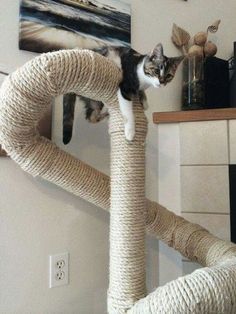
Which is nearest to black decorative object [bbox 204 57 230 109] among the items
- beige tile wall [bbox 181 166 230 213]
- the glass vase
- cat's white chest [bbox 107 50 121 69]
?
the glass vase

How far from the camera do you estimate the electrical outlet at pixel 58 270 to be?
96 centimetres

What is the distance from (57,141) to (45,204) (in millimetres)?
215

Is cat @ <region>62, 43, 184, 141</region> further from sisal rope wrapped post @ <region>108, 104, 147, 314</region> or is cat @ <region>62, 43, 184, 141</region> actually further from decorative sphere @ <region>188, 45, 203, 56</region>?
decorative sphere @ <region>188, 45, 203, 56</region>

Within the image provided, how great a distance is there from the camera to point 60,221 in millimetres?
1000

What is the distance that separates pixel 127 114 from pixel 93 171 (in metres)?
0.20

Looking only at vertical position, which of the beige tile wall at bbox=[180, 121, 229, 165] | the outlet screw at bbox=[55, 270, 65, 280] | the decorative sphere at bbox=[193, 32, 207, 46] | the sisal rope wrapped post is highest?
the decorative sphere at bbox=[193, 32, 207, 46]

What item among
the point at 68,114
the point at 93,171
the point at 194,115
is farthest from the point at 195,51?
the point at 93,171

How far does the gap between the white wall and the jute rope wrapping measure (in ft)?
0.58

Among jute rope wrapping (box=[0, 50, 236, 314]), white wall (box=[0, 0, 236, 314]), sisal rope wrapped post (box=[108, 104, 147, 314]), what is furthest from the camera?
white wall (box=[0, 0, 236, 314])

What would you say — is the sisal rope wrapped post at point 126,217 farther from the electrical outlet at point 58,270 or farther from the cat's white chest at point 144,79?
the electrical outlet at point 58,270

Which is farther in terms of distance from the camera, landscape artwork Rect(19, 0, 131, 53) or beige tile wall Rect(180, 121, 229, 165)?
beige tile wall Rect(180, 121, 229, 165)

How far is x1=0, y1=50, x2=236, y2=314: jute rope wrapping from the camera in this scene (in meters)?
0.59

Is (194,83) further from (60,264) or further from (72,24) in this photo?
(60,264)

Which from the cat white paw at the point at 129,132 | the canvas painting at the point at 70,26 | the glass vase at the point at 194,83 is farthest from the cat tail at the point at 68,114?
the glass vase at the point at 194,83
